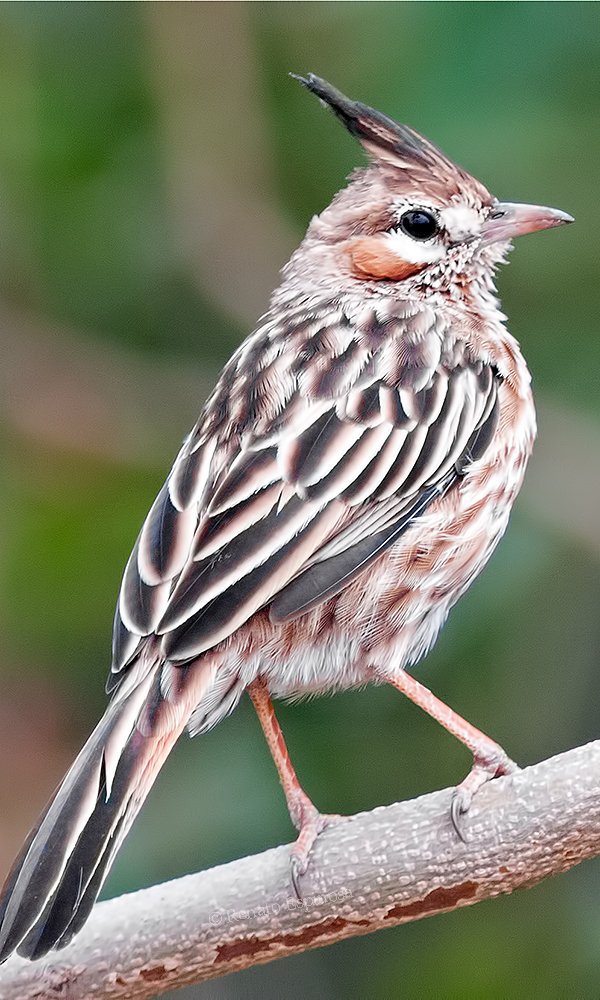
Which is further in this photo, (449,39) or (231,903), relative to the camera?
(449,39)

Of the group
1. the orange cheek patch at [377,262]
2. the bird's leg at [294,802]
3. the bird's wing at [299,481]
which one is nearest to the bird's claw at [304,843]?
the bird's leg at [294,802]

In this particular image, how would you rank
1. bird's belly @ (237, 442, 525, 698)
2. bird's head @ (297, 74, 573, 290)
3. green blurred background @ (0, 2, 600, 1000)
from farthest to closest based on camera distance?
green blurred background @ (0, 2, 600, 1000), bird's head @ (297, 74, 573, 290), bird's belly @ (237, 442, 525, 698)

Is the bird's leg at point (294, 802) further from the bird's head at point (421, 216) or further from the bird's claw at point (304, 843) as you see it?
the bird's head at point (421, 216)

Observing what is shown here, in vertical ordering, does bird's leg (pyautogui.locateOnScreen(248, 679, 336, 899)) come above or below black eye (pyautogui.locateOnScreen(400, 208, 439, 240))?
below

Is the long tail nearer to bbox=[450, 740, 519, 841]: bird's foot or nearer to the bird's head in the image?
bbox=[450, 740, 519, 841]: bird's foot

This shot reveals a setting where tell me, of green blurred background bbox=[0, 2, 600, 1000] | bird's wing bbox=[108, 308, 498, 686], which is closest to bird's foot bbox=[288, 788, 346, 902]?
bird's wing bbox=[108, 308, 498, 686]

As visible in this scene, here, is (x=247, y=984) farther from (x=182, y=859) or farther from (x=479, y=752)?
(x=479, y=752)

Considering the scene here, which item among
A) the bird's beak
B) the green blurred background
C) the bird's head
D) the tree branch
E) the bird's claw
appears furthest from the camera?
the green blurred background

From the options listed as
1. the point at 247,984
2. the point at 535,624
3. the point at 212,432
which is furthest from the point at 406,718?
the point at 212,432
